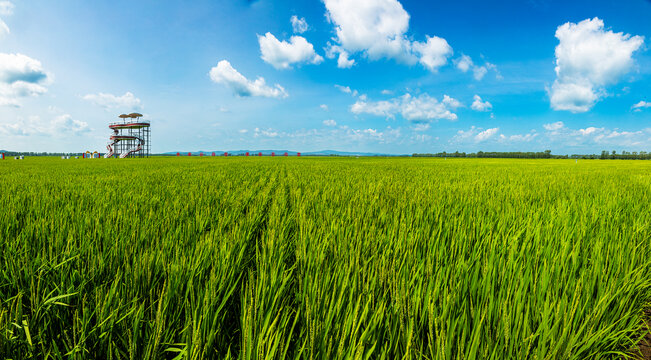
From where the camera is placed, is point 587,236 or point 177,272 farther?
point 587,236

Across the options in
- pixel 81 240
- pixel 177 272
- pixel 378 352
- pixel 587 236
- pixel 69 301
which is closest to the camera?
pixel 378 352

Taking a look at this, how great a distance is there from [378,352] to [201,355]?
488 millimetres

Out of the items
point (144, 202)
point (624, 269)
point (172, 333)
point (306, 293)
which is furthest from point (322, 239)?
point (144, 202)

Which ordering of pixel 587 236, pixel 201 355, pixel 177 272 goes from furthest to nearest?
pixel 587 236 → pixel 177 272 → pixel 201 355

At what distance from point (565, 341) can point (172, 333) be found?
120 cm

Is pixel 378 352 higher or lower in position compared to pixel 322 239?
lower

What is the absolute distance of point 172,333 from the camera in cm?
81

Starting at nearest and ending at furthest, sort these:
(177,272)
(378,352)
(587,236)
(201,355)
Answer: (201,355)
(378,352)
(177,272)
(587,236)

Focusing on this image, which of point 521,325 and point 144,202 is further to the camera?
point 144,202

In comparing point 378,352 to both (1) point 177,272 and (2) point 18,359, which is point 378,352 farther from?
(2) point 18,359

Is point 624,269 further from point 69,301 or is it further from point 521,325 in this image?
point 69,301

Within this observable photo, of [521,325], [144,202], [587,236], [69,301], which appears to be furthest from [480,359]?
[144,202]

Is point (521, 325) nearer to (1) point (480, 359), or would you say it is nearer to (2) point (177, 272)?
(1) point (480, 359)

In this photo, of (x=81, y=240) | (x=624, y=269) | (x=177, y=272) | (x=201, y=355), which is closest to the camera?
(x=201, y=355)
